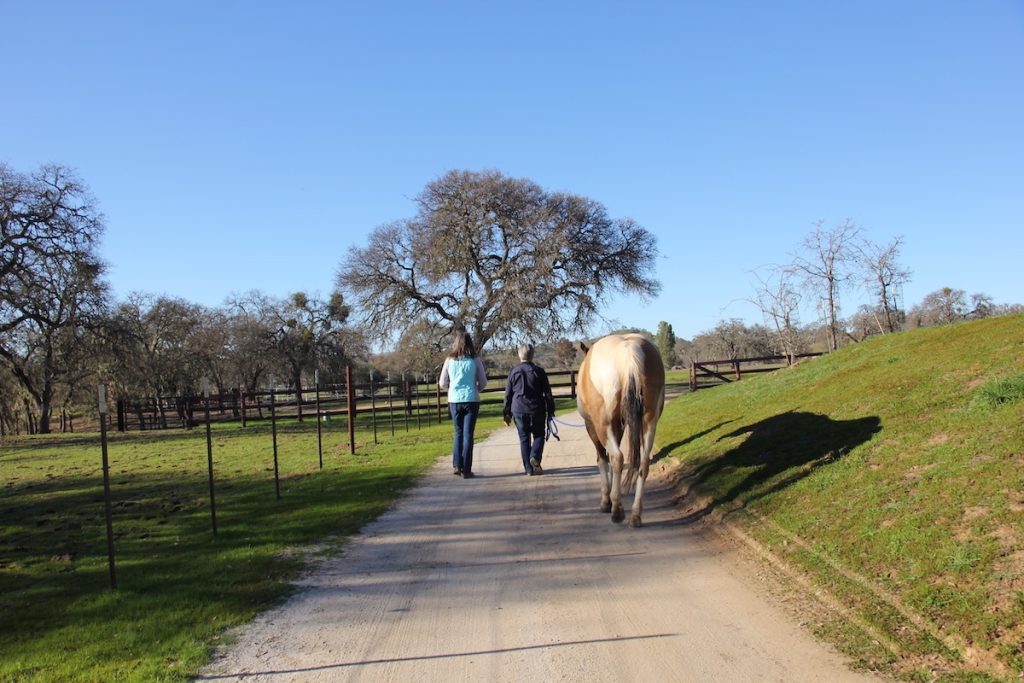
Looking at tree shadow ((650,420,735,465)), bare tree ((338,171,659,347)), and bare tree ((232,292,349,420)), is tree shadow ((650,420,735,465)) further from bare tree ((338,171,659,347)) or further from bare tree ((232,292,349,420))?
bare tree ((232,292,349,420))

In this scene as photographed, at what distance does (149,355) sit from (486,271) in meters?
24.6

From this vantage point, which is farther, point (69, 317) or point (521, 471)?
point (69, 317)

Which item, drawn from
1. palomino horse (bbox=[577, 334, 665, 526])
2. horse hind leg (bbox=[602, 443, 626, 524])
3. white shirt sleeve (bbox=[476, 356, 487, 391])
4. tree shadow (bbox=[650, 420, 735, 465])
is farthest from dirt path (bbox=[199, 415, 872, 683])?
tree shadow (bbox=[650, 420, 735, 465])

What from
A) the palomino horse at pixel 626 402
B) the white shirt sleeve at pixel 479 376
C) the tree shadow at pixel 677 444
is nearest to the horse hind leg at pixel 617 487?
the palomino horse at pixel 626 402

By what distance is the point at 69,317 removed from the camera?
3003cm

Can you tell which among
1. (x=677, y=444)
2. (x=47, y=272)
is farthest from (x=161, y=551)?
(x=47, y=272)

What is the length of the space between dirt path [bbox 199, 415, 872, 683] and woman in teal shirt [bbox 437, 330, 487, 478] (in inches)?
118

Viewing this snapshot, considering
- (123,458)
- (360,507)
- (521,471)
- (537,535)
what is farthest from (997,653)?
(123,458)

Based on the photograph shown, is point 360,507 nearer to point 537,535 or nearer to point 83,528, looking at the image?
point 537,535

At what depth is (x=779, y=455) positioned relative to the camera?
804cm

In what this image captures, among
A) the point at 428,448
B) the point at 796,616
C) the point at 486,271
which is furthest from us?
the point at 486,271

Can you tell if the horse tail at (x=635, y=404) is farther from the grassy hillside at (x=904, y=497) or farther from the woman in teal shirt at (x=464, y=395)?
the woman in teal shirt at (x=464, y=395)

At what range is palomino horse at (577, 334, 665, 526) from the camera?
705cm

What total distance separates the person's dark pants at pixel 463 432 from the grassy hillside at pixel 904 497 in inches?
126
